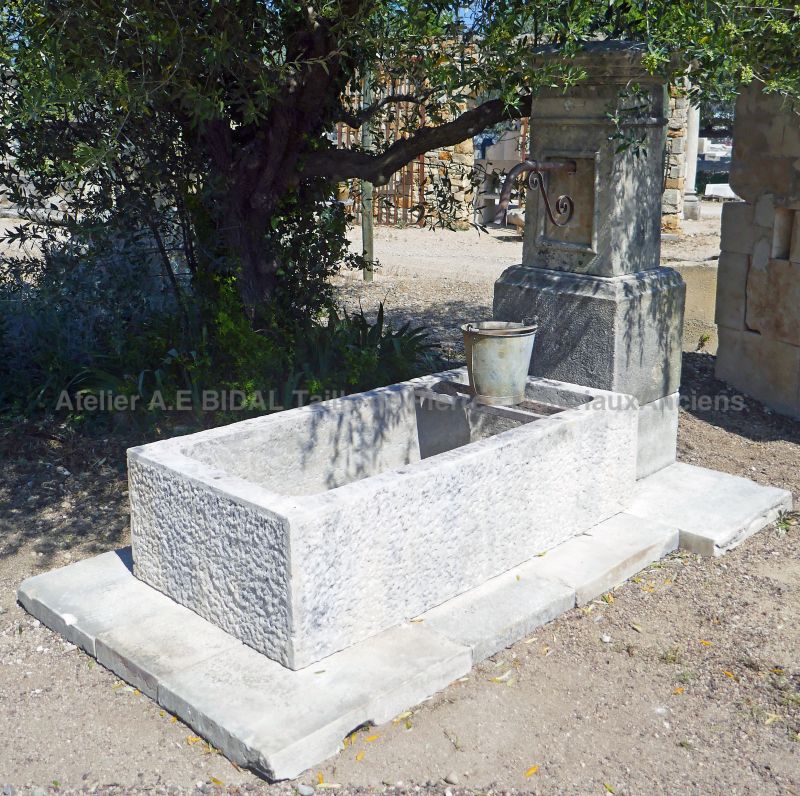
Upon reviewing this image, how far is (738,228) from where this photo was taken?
6.42m

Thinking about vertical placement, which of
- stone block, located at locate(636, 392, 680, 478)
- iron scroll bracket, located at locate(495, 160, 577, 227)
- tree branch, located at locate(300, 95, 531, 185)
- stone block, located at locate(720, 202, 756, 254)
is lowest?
stone block, located at locate(636, 392, 680, 478)

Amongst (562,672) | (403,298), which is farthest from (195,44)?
(403,298)

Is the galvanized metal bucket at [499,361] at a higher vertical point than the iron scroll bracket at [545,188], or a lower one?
lower

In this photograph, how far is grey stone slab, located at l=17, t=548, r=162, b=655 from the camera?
357 centimetres

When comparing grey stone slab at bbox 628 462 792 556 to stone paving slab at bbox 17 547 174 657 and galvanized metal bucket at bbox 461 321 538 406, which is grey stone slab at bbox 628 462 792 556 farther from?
stone paving slab at bbox 17 547 174 657

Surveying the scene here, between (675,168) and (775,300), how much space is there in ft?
28.0

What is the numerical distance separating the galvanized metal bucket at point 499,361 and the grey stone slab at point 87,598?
165 cm

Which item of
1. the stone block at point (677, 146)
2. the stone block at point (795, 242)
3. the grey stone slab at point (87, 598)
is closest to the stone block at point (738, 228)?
the stone block at point (795, 242)

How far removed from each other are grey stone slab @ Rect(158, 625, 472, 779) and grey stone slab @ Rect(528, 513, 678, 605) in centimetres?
69

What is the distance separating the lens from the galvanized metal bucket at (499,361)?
4.23 metres

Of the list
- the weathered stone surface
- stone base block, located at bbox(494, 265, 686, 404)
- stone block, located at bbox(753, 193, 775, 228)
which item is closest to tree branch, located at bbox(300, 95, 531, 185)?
the weathered stone surface

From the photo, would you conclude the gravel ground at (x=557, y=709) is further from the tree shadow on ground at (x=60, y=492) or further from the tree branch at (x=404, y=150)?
the tree branch at (x=404, y=150)

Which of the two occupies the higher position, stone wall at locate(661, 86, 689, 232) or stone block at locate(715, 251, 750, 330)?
stone wall at locate(661, 86, 689, 232)

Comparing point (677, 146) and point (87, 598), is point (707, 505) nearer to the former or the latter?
point (87, 598)
